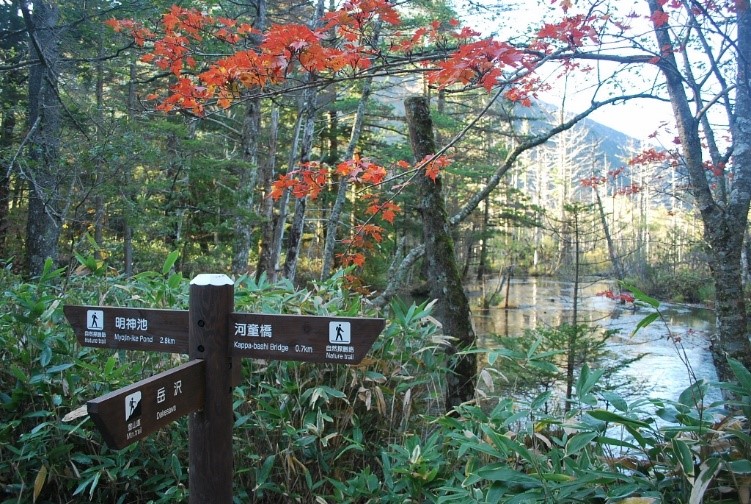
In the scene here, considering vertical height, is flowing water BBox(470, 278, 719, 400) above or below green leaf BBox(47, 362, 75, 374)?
below

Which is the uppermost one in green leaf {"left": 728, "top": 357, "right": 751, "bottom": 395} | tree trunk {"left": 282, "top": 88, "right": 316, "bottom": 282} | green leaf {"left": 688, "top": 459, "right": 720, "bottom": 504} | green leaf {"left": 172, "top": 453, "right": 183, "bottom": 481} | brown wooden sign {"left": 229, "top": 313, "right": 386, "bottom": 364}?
tree trunk {"left": 282, "top": 88, "right": 316, "bottom": 282}

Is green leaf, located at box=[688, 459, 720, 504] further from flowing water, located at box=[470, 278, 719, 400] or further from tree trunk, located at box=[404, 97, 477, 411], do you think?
flowing water, located at box=[470, 278, 719, 400]

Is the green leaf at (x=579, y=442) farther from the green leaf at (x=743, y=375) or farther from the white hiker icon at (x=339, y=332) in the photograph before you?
the white hiker icon at (x=339, y=332)

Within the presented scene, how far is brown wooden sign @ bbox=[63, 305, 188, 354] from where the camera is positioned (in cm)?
194

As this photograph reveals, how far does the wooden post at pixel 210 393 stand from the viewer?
1849 mm

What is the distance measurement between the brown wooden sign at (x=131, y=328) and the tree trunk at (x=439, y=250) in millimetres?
2163

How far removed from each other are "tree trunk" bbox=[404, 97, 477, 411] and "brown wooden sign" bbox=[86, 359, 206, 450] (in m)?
2.22

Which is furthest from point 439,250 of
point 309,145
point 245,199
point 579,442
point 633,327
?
point 633,327

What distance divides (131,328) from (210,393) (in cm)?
41

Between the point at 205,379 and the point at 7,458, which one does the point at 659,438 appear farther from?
the point at 7,458

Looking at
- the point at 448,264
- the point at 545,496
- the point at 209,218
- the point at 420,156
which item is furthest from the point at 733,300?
the point at 209,218

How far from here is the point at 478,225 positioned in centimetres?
2211

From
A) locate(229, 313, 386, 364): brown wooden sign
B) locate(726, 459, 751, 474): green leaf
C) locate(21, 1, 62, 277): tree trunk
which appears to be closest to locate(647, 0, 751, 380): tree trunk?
locate(726, 459, 751, 474): green leaf

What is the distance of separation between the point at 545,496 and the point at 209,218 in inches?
479
